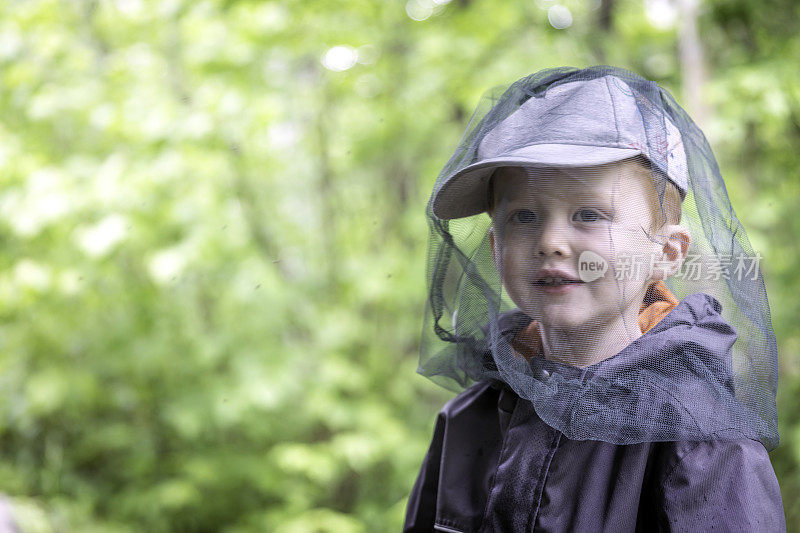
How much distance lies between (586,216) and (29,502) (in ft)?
12.1

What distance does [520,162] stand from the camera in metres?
0.91

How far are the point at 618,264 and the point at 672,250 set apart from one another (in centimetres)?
12

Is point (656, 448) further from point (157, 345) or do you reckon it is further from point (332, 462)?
point (157, 345)

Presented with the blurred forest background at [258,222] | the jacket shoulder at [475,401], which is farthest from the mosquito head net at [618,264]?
the blurred forest background at [258,222]

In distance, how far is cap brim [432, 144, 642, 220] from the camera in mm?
890

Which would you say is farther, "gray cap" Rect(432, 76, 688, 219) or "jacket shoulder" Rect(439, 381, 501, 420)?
"jacket shoulder" Rect(439, 381, 501, 420)

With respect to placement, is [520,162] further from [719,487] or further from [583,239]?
[719,487]

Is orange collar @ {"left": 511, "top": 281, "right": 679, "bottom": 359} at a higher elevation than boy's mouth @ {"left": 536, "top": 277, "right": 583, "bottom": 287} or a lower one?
lower

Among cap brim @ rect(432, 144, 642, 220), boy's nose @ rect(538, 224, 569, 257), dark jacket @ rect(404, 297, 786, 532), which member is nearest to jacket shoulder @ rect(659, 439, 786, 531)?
dark jacket @ rect(404, 297, 786, 532)

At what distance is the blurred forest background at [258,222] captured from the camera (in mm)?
3154

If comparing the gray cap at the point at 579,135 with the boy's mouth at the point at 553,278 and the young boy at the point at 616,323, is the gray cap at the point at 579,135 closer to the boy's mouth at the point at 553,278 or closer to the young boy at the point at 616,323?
the young boy at the point at 616,323

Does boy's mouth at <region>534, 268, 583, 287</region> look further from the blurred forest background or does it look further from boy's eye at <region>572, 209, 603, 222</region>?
the blurred forest background

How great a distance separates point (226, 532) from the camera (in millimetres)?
3625

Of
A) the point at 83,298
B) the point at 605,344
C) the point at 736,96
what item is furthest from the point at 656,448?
the point at 83,298
